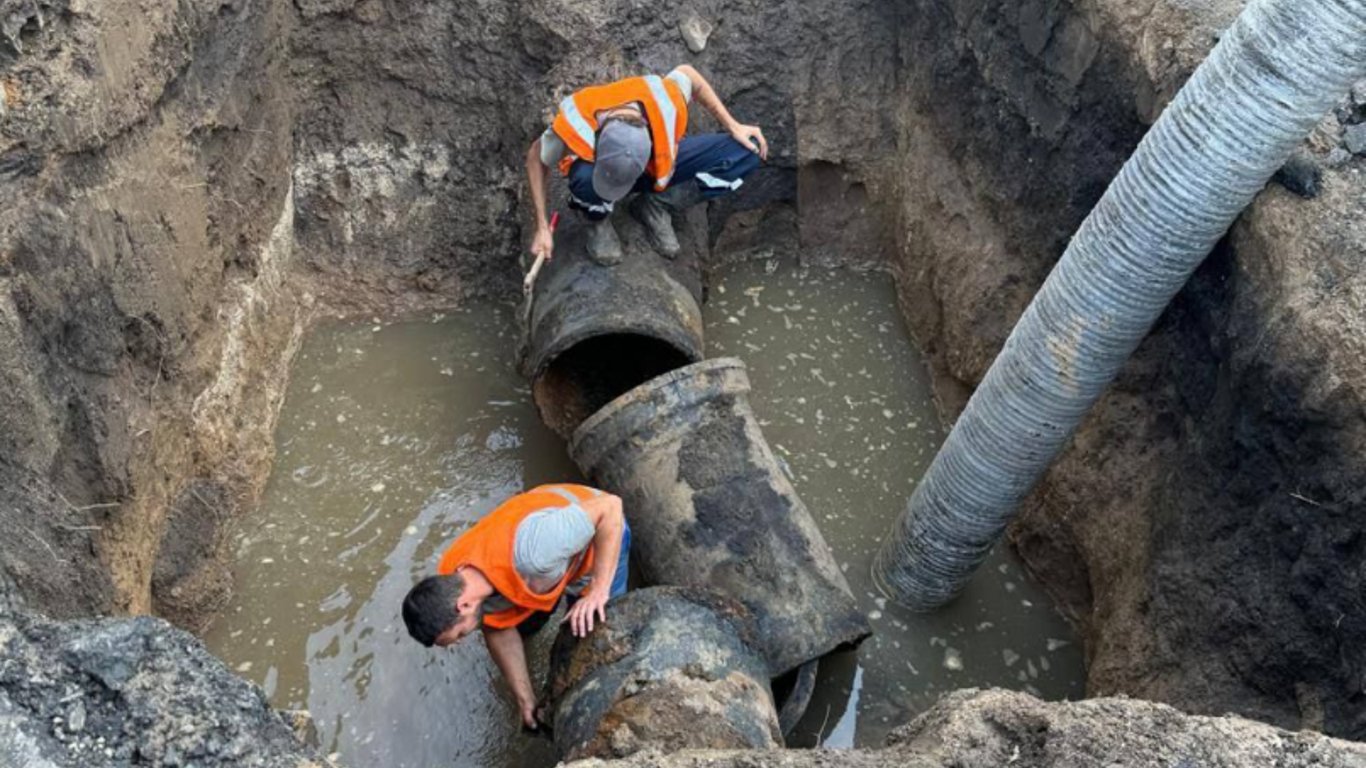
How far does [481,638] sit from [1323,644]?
2.92 m

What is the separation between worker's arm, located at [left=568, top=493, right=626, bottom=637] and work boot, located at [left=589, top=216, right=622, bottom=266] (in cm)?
131

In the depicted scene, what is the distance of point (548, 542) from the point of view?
3.51 meters

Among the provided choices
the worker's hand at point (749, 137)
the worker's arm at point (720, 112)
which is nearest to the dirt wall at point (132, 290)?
the worker's arm at point (720, 112)

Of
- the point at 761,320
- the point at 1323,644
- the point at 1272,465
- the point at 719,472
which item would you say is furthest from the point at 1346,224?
the point at 761,320

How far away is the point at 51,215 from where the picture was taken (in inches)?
137

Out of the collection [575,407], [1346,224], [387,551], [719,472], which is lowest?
[387,551]

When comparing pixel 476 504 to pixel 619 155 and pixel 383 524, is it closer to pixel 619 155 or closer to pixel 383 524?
pixel 383 524

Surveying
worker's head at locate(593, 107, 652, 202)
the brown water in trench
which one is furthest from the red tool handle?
the brown water in trench

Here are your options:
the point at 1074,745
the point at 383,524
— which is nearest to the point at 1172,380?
the point at 1074,745

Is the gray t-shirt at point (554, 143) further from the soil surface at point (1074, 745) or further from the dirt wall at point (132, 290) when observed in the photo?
the soil surface at point (1074, 745)

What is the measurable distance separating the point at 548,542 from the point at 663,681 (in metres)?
0.56

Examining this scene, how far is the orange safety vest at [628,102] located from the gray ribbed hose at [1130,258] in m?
1.67

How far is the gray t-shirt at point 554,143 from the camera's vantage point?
4.62 metres

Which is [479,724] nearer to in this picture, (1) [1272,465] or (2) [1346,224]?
(1) [1272,465]
